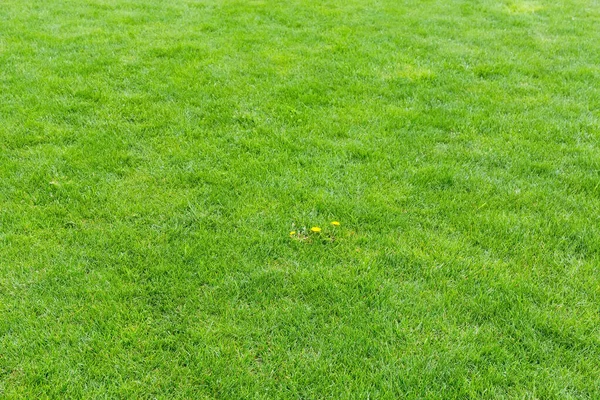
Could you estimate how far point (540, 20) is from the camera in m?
7.88

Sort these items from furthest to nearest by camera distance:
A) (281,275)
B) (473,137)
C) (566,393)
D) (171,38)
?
(171,38) → (473,137) → (281,275) → (566,393)

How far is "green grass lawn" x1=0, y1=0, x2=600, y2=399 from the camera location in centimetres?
267

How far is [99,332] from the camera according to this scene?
111 inches

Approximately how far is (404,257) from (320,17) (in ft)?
18.2

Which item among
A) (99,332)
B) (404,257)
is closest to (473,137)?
(404,257)

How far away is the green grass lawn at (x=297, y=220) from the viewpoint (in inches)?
105

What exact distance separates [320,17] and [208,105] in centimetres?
347

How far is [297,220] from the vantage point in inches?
144

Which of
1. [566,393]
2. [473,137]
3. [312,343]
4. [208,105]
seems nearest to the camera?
[566,393]

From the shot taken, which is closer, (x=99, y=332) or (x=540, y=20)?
(x=99, y=332)

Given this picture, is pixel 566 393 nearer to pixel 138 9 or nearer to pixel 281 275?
pixel 281 275

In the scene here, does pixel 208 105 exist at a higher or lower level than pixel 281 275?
higher

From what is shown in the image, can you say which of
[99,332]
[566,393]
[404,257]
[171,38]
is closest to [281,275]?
[404,257]

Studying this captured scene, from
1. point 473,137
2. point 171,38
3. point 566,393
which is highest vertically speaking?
point 171,38
